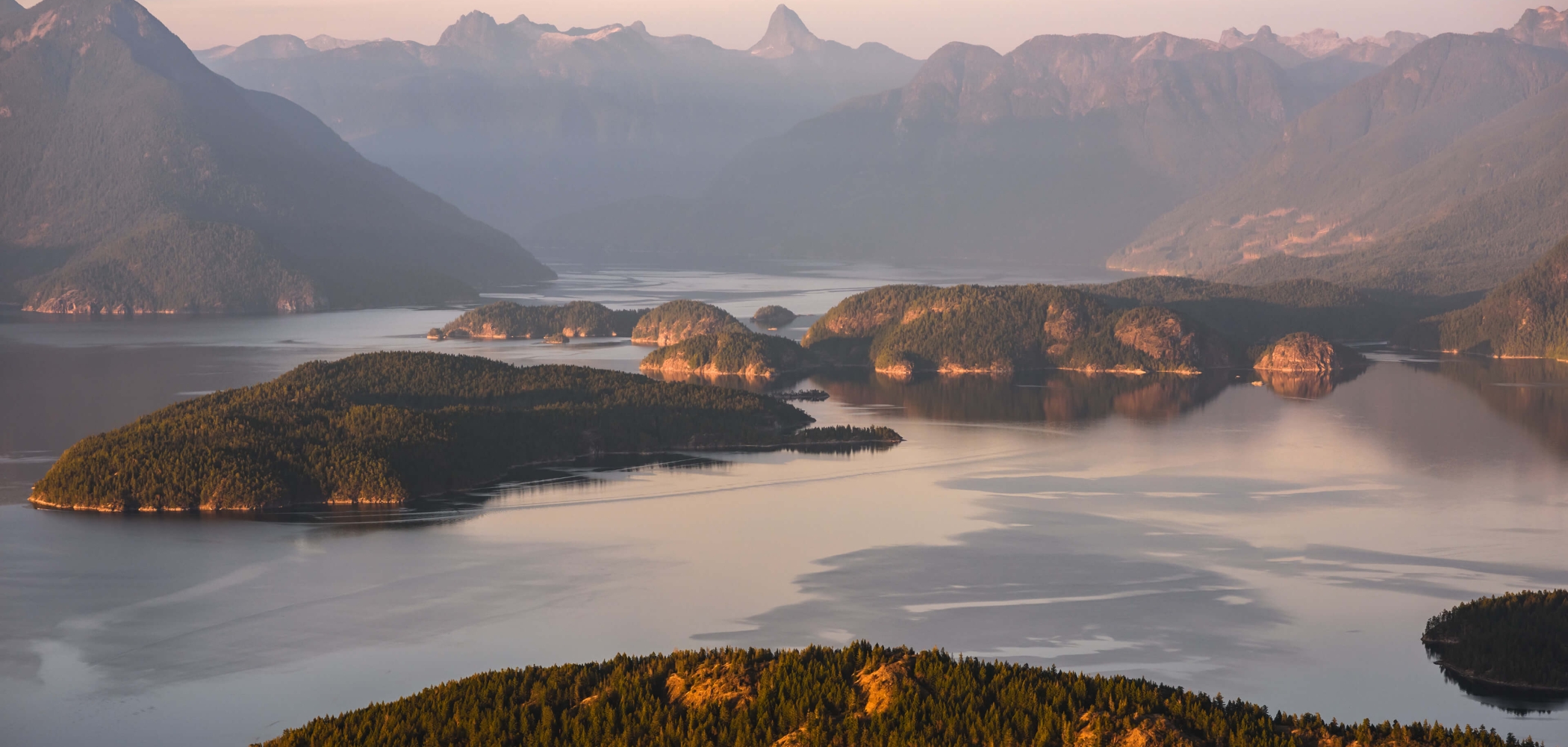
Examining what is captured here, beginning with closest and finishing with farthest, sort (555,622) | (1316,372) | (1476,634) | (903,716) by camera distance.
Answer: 1. (903,716)
2. (1476,634)
3. (555,622)
4. (1316,372)

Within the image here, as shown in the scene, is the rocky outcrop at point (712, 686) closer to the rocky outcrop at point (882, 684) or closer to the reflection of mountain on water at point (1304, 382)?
the rocky outcrop at point (882, 684)

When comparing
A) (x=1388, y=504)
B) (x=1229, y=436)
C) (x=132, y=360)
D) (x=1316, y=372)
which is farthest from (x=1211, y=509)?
(x=132, y=360)

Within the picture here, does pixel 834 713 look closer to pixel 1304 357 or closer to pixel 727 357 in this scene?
pixel 727 357

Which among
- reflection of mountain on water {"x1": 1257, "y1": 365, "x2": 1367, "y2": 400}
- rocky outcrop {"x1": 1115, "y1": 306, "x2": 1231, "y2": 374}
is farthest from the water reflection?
rocky outcrop {"x1": 1115, "y1": 306, "x2": 1231, "y2": 374}

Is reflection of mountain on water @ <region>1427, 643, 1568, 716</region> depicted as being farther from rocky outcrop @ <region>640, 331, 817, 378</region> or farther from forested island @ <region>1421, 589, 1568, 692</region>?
rocky outcrop @ <region>640, 331, 817, 378</region>

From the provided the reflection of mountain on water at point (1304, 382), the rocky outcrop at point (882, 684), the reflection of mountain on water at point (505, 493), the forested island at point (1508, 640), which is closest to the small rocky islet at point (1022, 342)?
the reflection of mountain on water at point (1304, 382)

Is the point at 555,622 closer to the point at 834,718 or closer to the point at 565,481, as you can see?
the point at 834,718

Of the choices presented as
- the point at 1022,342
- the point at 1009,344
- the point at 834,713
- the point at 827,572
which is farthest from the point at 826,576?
the point at 1022,342
